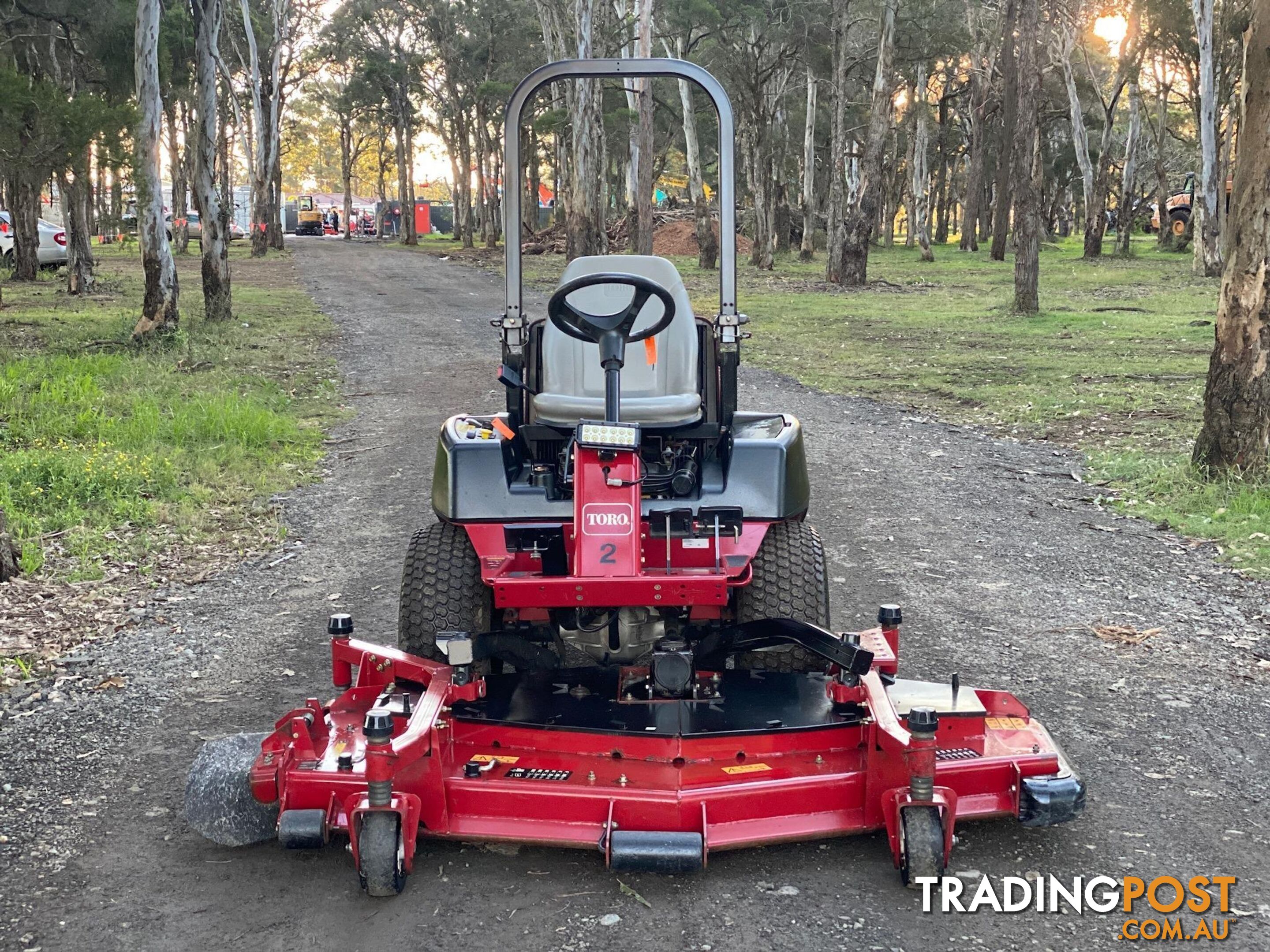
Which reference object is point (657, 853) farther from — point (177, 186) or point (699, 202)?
point (177, 186)

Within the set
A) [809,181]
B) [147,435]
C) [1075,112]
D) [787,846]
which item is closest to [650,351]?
[787,846]

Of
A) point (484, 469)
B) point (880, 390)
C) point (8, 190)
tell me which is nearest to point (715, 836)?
point (484, 469)

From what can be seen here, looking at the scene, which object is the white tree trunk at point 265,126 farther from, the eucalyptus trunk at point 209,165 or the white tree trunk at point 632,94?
the eucalyptus trunk at point 209,165

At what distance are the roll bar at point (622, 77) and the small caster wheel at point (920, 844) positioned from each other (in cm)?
188

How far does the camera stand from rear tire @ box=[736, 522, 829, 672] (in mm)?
4480

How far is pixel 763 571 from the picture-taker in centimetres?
451

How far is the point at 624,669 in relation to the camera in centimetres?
419

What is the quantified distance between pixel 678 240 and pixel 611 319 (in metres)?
36.9

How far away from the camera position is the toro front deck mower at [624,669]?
3.50m

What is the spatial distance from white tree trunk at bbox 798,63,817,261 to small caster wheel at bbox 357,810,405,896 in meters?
34.1

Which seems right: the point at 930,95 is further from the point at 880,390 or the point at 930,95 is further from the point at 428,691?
the point at 428,691

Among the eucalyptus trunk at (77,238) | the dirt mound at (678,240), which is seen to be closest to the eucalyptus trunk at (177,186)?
the eucalyptus trunk at (77,238)

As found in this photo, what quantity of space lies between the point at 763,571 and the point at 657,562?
0.47 meters

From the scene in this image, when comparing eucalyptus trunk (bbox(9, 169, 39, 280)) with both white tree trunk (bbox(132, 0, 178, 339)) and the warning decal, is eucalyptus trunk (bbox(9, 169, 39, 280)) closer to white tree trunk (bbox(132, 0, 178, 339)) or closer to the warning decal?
white tree trunk (bbox(132, 0, 178, 339))
